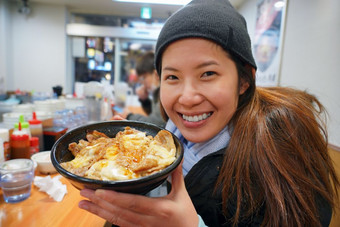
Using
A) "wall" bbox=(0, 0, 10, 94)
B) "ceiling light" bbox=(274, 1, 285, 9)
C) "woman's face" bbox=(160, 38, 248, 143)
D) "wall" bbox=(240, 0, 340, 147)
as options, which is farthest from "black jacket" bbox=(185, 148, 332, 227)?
"wall" bbox=(0, 0, 10, 94)

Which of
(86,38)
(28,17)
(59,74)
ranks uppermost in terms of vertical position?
(28,17)

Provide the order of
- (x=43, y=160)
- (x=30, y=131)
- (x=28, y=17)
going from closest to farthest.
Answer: (x=43, y=160) < (x=30, y=131) < (x=28, y=17)

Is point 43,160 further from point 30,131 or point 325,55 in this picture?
point 325,55

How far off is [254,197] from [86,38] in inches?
243

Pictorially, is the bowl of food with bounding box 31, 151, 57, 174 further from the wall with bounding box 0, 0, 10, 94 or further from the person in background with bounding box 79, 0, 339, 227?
the wall with bounding box 0, 0, 10, 94

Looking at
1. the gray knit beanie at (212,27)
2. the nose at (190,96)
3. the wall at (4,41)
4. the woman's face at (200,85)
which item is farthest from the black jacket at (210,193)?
the wall at (4,41)

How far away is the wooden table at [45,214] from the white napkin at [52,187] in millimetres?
21

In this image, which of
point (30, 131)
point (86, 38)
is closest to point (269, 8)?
point (30, 131)

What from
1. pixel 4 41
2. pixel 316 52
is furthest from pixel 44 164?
pixel 4 41

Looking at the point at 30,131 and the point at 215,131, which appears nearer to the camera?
the point at 215,131

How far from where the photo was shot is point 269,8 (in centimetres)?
304

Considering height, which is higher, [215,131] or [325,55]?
[325,55]

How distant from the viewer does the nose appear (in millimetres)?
847

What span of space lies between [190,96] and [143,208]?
47 cm
